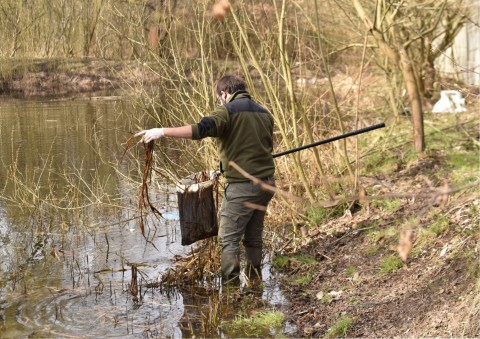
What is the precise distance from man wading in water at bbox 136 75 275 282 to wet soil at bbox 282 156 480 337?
66 cm

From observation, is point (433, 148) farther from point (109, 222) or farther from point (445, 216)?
point (109, 222)

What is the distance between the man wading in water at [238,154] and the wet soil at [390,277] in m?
0.66

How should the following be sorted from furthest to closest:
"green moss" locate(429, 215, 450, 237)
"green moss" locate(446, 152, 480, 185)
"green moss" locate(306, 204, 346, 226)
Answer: "green moss" locate(306, 204, 346, 226) → "green moss" locate(446, 152, 480, 185) → "green moss" locate(429, 215, 450, 237)

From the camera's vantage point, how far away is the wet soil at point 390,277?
4.88 metres

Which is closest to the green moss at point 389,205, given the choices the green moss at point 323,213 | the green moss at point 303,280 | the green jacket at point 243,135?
the green moss at point 323,213

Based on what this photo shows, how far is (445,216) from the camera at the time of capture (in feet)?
20.5

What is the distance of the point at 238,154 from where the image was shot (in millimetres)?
6074

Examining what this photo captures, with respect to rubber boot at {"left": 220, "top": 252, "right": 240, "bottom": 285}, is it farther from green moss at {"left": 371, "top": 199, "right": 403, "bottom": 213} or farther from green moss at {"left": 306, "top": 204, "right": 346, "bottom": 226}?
green moss at {"left": 371, "top": 199, "right": 403, "bottom": 213}

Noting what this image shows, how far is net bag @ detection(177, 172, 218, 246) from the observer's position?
637 centimetres

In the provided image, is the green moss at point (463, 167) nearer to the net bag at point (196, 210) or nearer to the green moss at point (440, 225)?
the green moss at point (440, 225)

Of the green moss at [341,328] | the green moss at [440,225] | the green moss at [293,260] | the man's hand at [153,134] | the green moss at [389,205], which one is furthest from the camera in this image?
the green moss at [389,205]

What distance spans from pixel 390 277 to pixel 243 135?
1.56 m

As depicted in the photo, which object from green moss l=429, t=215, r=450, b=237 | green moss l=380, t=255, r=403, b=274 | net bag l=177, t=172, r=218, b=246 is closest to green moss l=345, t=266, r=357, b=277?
green moss l=380, t=255, r=403, b=274

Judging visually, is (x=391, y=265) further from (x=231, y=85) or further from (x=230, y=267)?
(x=231, y=85)
